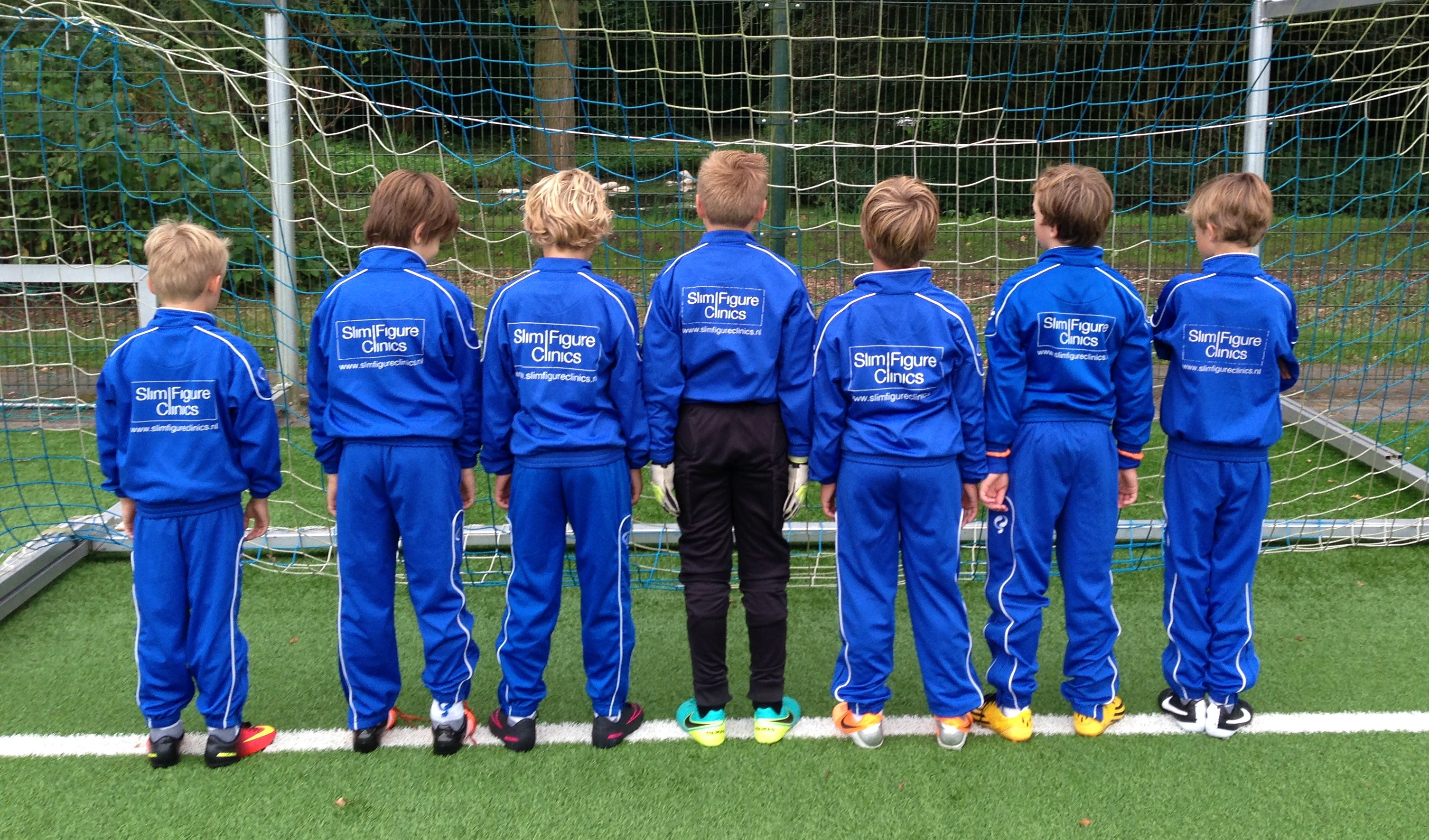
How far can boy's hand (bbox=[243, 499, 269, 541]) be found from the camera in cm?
320

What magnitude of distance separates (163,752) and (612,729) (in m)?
1.33

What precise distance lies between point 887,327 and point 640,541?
2101 millimetres

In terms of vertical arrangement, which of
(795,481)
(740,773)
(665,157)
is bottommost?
(740,773)

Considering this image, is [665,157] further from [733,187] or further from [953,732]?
[953,732]

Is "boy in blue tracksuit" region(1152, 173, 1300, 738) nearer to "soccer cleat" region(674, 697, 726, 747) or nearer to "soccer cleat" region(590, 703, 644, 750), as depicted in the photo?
"soccer cleat" region(674, 697, 726, 747)

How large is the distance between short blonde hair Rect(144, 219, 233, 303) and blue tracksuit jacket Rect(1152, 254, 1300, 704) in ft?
9.59

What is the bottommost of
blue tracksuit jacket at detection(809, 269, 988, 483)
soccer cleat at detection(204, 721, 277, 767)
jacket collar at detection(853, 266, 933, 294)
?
soccer cleat at detection(204, 721, 277, 767)

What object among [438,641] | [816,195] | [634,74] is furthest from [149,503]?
[634,74]

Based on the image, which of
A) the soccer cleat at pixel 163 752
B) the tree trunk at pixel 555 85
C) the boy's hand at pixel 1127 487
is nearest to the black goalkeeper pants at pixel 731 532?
the boy's hand at pixel 1127 487

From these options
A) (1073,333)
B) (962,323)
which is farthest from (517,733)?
(1073,333)

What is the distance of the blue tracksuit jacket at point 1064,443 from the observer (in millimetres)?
3033

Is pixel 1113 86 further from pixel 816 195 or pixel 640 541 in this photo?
pixel 640 541

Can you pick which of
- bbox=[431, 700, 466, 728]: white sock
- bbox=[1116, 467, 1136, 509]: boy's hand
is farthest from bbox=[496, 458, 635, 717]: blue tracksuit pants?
bbox=[1116, 467, 1136, 509]: boy's hand

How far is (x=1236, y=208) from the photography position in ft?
10.2
